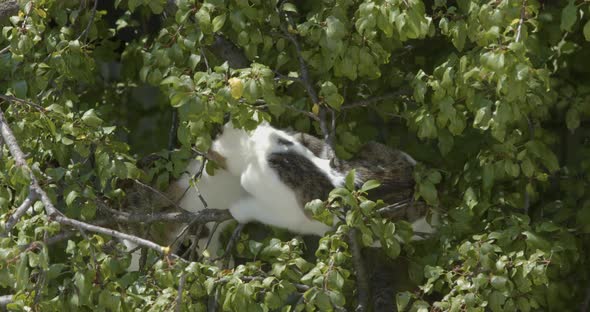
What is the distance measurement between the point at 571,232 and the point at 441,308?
503mm

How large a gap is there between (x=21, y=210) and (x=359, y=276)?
39.6 inches

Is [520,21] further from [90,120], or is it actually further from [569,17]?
[90,120]

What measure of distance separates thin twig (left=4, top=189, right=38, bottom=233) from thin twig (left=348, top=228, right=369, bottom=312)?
87 cm

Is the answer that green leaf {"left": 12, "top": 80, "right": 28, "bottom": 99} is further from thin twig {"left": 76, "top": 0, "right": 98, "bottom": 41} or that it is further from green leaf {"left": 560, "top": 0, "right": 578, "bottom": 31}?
green leaf {"left": 560, "top": 0, "right": 578, "bottom": 31}

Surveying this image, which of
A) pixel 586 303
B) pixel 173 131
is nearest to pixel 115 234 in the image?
pixel 173 131

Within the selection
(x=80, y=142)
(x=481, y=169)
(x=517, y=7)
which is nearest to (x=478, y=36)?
(x=517, y=7)

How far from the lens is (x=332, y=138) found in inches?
124

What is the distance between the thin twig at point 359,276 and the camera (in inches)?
122

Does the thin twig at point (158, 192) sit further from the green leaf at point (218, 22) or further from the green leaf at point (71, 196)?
the green leaf at point (218, 22)

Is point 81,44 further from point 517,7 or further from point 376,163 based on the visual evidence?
point 517,7

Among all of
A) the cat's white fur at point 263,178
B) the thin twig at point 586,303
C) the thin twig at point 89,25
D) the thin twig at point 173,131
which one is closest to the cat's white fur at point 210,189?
the cat's white fur at point 263,178

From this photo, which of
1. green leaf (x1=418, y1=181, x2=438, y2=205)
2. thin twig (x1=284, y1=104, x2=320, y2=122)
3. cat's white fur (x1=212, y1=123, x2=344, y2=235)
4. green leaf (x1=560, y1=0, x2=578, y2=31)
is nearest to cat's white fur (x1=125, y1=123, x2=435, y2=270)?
cat's white fur (x1=212, y1=123, x2=344, y2=235)

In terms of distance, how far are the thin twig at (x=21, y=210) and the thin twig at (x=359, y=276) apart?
87 centimetres

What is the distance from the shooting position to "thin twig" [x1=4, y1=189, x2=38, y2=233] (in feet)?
9.39
